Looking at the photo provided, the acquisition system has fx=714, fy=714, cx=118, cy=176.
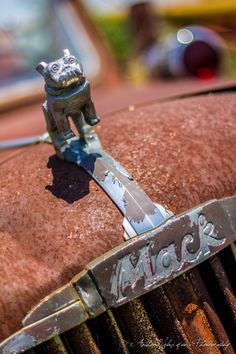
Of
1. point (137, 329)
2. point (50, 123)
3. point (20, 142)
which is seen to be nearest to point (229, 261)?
point (137, 329)

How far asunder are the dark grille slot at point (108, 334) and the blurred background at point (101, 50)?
1207 mm

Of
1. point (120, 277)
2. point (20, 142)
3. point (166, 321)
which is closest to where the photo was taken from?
point (120, 277)

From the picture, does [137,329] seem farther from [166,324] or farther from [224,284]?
[224,284]

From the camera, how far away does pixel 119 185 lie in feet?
5.16

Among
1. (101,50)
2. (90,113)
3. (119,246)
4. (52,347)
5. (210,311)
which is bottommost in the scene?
(210,311)

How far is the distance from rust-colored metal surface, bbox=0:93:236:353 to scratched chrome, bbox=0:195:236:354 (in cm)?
4

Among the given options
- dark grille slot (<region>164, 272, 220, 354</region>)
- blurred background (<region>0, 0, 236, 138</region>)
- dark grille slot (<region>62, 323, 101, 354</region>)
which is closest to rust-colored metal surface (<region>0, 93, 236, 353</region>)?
dark grille slot (<region>164, 272, 220, 354</region>)

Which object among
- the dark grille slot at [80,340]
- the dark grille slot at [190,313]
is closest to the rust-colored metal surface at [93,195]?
the dark grille slot at [190,313]

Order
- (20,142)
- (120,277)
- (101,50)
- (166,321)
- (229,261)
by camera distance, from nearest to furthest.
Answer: (120,277) < (166,321) < (229,261) < (20,142) < (101,50)

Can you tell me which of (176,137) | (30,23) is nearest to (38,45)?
(30,23)

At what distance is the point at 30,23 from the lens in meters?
4.23

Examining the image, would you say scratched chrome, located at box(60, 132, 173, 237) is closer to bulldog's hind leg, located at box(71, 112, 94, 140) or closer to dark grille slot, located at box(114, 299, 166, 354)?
bulldog's hind leg, located at box(71, 112, 94, 140)

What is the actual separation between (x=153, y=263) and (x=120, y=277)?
78mm

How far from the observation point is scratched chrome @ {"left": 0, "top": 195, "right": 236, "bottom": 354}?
1.42 metres
